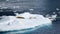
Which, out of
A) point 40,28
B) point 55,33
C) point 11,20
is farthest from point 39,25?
point 11,20

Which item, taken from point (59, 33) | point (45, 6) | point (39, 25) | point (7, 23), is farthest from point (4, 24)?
point (59, 33)

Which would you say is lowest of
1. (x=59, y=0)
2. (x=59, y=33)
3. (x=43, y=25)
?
(x=59, y=33)

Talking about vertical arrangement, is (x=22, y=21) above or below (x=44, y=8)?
below

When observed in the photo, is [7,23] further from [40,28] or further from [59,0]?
[59,0]

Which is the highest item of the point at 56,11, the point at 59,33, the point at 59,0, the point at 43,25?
the point at 59,0

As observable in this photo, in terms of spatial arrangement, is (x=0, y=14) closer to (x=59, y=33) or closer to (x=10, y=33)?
(x=10, y=33)

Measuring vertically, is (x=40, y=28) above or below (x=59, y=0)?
below
